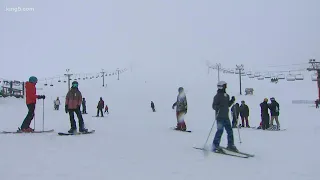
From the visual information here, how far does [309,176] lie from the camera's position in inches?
214

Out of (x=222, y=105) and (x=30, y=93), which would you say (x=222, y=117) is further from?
(x=30, y=93)

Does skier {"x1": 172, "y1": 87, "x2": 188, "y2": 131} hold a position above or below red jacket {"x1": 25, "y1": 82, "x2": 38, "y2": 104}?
below

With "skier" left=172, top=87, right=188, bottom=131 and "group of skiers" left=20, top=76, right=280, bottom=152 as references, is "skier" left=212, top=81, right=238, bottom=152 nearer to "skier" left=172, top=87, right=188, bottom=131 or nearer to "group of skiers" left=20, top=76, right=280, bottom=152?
"group of skiers" left=20, top=76, right=280, bottom=152

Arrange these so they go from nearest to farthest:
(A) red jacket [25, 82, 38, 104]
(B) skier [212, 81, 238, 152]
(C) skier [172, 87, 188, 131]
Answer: (B) skier [212, 81, 238, 152], (A) red jacket [25, 82, 38, 104], (C) skier [172, 87, 188, 131]

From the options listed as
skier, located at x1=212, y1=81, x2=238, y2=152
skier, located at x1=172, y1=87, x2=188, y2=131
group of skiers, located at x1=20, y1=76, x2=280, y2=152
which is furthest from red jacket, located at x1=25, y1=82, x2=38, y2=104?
skier, located at x1=212, y1=81, x2=238, y2=152

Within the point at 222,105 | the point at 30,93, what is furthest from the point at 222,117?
the point at 30,93

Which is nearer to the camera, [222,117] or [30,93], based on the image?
[222,117]

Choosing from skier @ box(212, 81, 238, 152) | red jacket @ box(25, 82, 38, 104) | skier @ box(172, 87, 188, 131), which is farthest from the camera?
skier @ box(172, 87, 188, 131)

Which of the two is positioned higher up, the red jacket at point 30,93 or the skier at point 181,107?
the red jacket at point 30,93

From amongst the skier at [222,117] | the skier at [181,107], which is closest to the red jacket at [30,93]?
the skier at [181,107]

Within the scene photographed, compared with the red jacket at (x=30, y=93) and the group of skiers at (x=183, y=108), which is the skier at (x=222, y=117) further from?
the red jacket at (x=30, y=93)

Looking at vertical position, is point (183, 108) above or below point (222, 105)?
below

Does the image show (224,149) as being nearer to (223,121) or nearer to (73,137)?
→ (223,121)

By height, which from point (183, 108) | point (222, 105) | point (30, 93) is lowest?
point (183, 108)
